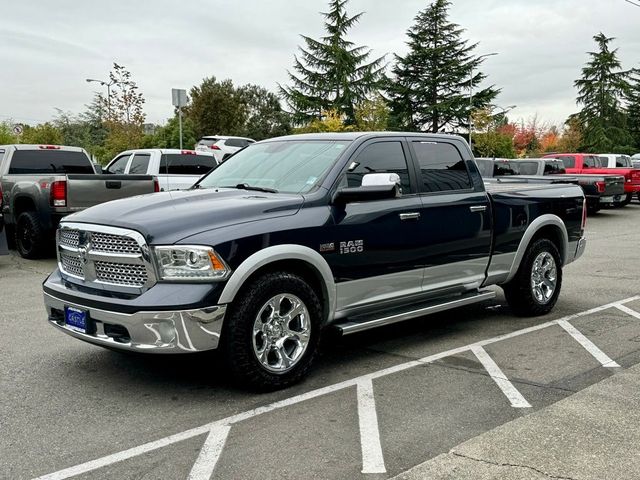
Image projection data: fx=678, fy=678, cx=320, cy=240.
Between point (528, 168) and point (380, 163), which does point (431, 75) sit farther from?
point (380, 163)

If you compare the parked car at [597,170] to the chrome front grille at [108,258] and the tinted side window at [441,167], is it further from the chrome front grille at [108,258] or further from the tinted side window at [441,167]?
the chrome front grille at [108,258]

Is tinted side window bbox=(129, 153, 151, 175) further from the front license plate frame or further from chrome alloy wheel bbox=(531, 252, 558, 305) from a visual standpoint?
the front license plate frame

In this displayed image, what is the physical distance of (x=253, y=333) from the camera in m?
4.45

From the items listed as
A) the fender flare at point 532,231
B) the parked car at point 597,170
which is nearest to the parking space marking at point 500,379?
the fender flare at point 532,231

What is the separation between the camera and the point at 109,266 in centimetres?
454

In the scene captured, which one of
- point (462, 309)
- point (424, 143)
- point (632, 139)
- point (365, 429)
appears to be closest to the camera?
point (365, 429)

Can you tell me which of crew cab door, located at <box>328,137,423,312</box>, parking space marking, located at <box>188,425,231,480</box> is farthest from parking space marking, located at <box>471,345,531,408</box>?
parking space marking, located at <box>188,425,231,480</box>

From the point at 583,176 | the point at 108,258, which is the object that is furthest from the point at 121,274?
the point at 583,176

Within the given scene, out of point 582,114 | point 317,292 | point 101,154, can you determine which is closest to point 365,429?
point 317,292

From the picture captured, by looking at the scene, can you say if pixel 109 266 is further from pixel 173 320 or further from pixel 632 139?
pixel 632 139

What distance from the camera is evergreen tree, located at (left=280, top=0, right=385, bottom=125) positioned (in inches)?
1887

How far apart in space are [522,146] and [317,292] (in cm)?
5510

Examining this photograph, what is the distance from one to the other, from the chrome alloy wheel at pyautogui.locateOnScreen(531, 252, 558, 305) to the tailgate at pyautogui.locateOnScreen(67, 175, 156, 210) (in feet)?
21.0

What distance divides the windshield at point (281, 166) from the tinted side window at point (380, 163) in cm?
17
